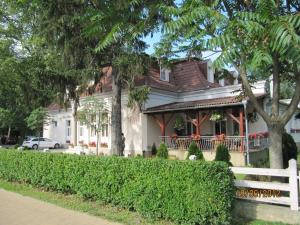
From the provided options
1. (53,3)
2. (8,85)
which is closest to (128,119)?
(53,3)

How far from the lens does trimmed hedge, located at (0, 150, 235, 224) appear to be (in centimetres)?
669

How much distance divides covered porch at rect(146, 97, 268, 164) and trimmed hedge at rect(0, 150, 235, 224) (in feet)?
31.3

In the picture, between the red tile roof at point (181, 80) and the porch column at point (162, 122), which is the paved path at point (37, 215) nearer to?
the porch column at point (162, 122)

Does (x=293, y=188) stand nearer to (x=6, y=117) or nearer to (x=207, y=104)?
(x=207, y=104)

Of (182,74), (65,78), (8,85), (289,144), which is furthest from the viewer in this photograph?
(8,85)

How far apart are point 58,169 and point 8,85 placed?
2451 cm

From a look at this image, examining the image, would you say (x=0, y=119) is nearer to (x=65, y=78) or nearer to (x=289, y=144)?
(x=65, y=78)

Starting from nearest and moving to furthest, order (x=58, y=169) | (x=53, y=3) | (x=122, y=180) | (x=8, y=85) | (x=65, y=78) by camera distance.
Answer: (x=122, y=180), (x=58, y=169), (x=53, y=3), (x=65, y=78), (x=8, y=85)

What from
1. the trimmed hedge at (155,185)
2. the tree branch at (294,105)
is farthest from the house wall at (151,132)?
the tree branch at (294,105)

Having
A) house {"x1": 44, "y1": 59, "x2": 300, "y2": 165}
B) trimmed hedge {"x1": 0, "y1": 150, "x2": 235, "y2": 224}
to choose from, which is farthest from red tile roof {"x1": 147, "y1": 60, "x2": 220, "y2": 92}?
trimmed hedge {"x1": 0, "y1": 150, "x2": 235, "y2": 224}

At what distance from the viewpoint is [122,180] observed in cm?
846

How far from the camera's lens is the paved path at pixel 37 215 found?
7.70 metres

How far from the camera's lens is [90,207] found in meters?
8.94

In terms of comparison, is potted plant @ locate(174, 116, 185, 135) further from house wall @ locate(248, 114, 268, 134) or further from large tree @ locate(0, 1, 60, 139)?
large tree @ locate(0, 1, 60, 139)
